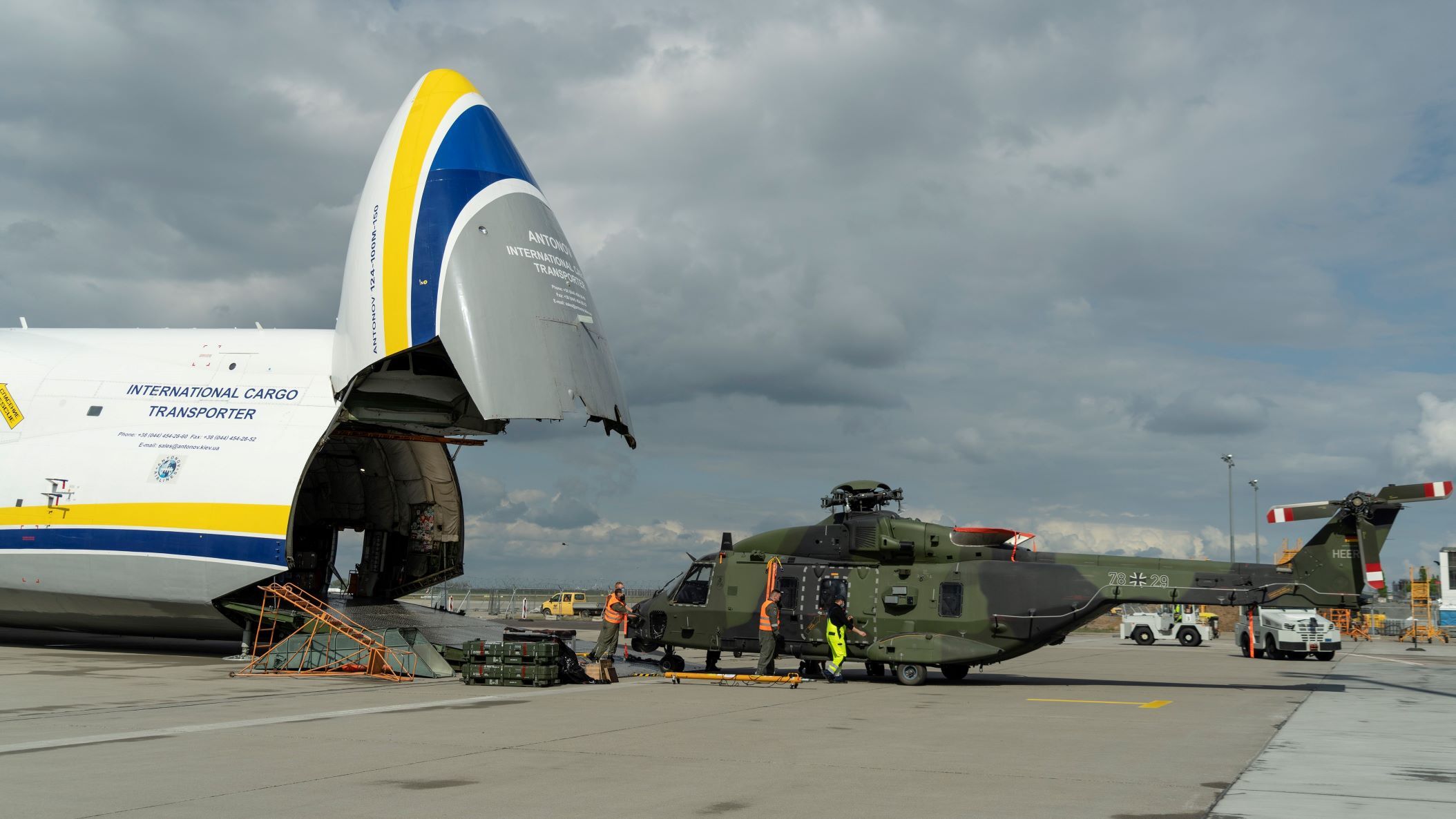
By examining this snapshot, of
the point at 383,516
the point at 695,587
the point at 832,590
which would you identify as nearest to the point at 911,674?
the point at 832,590

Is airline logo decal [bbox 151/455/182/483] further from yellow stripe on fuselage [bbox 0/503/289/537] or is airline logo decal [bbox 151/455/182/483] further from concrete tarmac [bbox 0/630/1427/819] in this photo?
concrete tarmac [bbox 0/630/1427/819]

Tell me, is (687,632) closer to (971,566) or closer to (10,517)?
(971,566)

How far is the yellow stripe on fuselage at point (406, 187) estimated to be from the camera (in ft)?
60.6

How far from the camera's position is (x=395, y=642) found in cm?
1784

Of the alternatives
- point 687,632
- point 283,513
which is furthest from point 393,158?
point 687,632

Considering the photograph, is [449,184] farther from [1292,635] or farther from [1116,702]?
[1292,635]

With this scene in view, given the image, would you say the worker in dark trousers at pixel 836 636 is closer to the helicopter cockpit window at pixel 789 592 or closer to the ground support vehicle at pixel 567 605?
the helicopter cockpit window at pixel 789 592

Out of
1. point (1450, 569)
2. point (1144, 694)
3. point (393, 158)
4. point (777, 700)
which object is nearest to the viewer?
point (777, 700)

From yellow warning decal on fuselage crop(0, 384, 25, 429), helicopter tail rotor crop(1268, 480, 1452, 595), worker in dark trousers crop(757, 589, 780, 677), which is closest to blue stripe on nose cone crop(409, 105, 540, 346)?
worker in dark trousers crop(757, 589, 780, 677)

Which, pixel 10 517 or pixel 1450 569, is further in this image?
pixel 1450 569

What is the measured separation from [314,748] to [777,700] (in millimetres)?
6969

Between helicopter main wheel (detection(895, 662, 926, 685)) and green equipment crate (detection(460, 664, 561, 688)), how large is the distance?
591 centimetres

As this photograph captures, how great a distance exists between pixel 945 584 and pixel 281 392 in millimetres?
13284

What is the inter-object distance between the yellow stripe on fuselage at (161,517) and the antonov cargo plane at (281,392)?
36 mm
